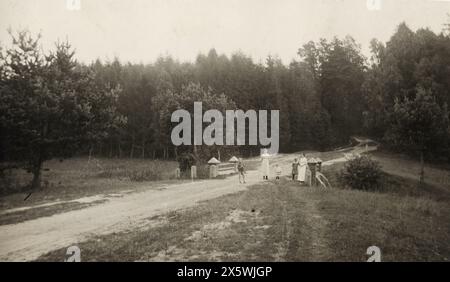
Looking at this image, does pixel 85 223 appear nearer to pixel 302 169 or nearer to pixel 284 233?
pixel 284 233

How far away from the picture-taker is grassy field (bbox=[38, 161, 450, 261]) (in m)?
8.52

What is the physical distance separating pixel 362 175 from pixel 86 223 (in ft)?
50.9

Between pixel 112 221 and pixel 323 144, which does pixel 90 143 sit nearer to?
pixel 112 221

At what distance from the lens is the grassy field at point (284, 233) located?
852cm

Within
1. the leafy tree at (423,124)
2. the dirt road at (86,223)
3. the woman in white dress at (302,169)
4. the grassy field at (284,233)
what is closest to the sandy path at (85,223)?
the dirt road at (86,223)

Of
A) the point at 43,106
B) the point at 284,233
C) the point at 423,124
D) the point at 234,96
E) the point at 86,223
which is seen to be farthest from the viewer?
the point at 234,96

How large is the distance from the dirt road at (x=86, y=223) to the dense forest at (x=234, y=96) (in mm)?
7655

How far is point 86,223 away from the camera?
11367mm

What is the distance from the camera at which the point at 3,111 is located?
1844 cm

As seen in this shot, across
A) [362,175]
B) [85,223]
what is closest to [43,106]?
[85,223]

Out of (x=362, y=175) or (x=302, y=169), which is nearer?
(x=302, y=169)

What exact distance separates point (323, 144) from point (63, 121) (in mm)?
35535

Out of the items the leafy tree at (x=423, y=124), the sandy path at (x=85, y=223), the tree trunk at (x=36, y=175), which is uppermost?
the leafy tree at (x=423, y=124)

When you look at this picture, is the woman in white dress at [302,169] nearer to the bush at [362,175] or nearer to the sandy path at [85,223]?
the bush at [362,175]
